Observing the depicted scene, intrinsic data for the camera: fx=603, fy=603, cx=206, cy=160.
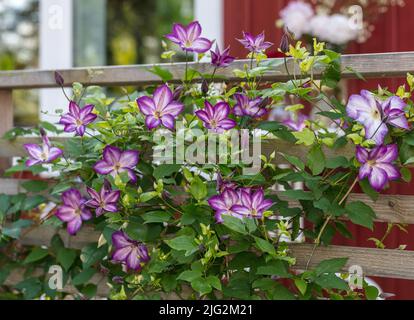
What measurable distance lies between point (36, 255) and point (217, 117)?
0.76 meters

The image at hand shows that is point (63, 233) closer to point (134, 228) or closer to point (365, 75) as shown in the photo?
point (134, 228)

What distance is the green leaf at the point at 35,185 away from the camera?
1824mm

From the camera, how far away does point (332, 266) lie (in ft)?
4.73

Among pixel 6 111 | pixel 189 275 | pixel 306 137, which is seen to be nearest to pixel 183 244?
pixel 189 275

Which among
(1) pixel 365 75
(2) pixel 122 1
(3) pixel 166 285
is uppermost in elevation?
(2) pixel 122 1

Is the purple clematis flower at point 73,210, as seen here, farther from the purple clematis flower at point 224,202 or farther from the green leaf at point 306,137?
the green leaf at point 306,137

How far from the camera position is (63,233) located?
6.08 ft

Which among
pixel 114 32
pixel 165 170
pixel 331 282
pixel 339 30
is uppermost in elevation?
pixel 114 32

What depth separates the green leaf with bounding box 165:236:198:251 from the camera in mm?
1400

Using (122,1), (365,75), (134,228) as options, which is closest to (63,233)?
(134,228)

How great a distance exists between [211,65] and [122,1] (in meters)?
4.63

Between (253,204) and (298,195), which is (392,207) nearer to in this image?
(298,195)

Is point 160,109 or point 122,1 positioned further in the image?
point 122,1

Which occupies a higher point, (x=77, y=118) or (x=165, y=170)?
(x=77, y=118)
